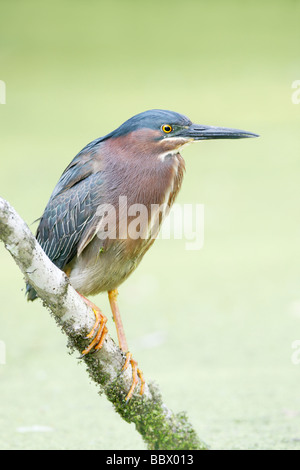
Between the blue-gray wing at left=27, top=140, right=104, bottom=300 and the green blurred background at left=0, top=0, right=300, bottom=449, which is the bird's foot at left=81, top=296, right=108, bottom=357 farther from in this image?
the green blurred background at left=0, top=0, right=300, bottom=449

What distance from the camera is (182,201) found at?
461 cm

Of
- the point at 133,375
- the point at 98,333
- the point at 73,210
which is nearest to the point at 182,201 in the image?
the point at 73,210

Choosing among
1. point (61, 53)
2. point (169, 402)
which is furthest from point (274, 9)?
point (169, 402)

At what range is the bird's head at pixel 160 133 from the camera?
2.18 metres

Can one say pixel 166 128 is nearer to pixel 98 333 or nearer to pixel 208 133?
pixel 208 133

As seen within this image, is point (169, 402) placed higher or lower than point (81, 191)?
lower

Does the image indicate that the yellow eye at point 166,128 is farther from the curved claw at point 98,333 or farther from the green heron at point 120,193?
the curved claw at point 98,333

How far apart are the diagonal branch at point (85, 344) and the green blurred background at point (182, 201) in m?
0.45

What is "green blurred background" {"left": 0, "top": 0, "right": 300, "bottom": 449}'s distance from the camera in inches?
117

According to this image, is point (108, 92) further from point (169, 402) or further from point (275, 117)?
point (169, 402)

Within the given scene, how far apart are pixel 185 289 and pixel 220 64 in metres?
2.64

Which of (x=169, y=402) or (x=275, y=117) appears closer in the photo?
(x=169, y=402)

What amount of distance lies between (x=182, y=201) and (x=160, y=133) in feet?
7.99

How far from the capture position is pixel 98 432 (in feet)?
9.14
